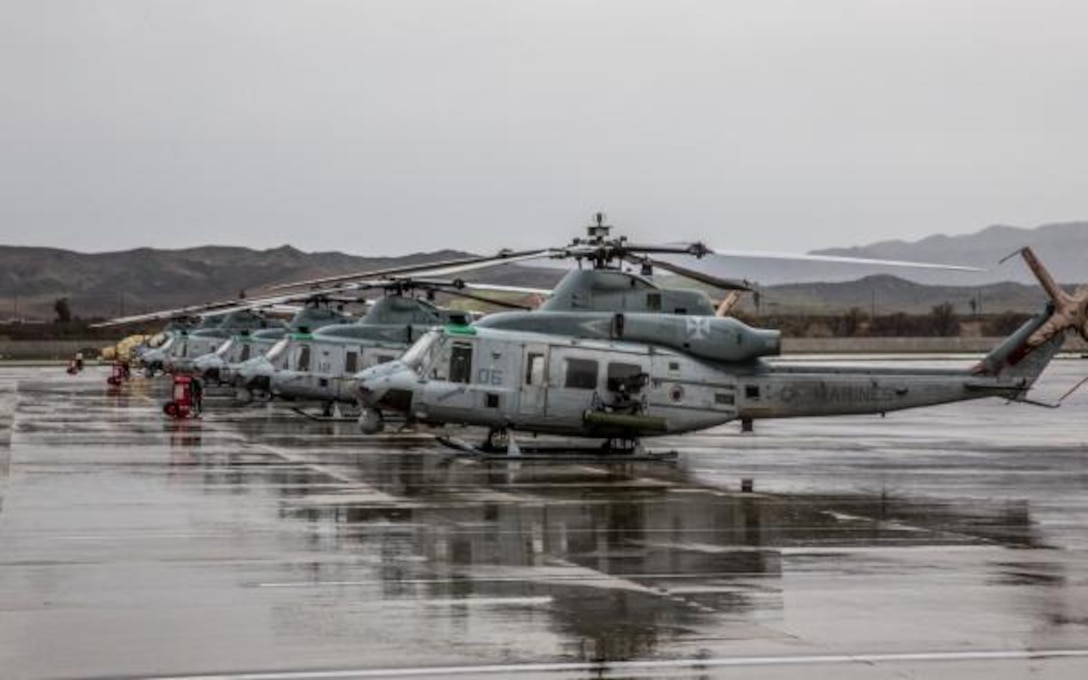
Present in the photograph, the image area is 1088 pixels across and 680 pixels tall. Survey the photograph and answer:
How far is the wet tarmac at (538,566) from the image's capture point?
10.7 meters

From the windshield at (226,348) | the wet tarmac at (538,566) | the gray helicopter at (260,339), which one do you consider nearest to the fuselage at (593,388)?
the wet tarmac at (538,566)

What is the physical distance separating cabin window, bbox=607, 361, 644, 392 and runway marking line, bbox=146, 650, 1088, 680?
1591 centimetres

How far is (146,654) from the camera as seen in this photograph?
10.7 meters

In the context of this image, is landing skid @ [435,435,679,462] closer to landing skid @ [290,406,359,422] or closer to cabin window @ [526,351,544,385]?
cabin window @ [526,351,544,385]

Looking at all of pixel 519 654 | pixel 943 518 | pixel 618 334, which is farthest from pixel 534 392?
pixel 519 654

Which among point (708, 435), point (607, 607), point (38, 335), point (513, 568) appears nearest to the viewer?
point (607, 607)

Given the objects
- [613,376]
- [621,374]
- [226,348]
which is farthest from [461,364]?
[226,348]

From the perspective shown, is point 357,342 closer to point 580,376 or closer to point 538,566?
point 580,376

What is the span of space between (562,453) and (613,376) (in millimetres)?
1669

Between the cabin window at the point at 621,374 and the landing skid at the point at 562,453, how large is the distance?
1.11m

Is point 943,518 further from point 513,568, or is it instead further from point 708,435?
point 708,435

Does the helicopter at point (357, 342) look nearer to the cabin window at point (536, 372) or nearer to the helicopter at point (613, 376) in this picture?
the helicopter at point (613, 376)

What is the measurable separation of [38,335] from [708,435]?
127 m

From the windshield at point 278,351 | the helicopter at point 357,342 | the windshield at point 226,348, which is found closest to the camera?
the helicopter at point 357,342
